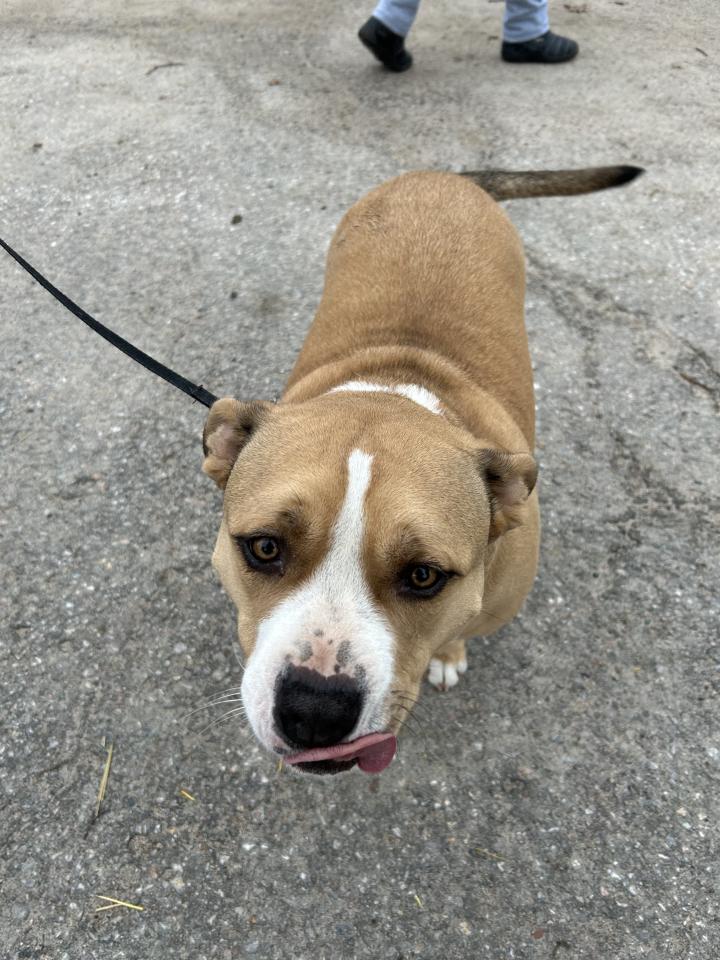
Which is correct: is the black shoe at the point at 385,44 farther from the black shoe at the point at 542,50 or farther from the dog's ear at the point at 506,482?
the dog's ear at the point at 506,482

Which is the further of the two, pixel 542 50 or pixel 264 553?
pixel 542 50

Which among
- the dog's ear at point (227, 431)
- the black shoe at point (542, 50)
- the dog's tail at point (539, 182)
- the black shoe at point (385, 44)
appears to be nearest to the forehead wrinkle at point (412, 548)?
the dog's ear at point (227, 431)

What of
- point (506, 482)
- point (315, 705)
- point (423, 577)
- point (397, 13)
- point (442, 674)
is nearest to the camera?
point (315, 705)

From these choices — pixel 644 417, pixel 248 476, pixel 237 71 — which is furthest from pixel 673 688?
pixel 237 71

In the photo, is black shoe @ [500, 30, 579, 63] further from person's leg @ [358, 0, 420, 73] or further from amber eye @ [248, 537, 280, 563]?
amber eye @ [248, 537, 280, 563]

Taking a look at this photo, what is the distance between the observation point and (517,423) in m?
3.45

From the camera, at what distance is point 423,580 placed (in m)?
2.27

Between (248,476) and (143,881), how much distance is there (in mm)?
1656

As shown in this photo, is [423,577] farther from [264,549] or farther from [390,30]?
[390,30]

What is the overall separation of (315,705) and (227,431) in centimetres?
109

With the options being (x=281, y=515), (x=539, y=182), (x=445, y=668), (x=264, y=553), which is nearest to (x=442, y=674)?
(x=445, y=668)

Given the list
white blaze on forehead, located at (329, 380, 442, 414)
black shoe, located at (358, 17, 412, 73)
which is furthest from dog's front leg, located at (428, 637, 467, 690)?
black shoe, located at (358, 17, 412, 73)

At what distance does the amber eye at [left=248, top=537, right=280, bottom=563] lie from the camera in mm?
2258

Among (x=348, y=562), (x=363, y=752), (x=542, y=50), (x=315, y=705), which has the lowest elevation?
(x=363, y=752)
